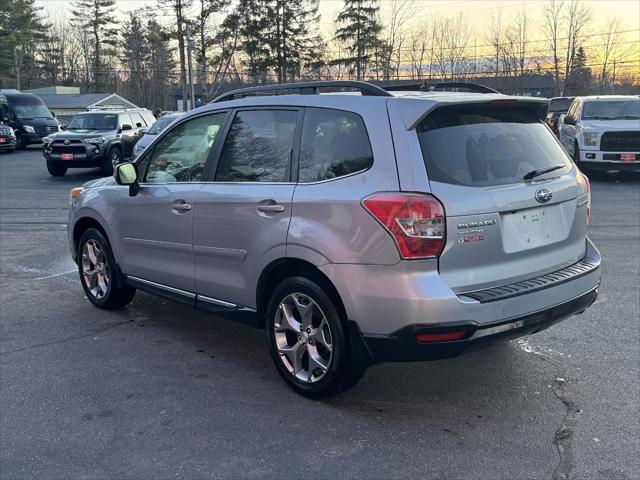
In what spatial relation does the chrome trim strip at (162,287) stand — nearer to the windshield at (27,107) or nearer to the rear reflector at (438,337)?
the rear reflector at (438,337)

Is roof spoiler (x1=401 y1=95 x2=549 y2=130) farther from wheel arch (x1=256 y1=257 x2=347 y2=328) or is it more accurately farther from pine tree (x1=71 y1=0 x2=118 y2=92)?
pine tree (x1=71 y1=0 x2=118 y2=92)

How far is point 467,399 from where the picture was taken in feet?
12.6

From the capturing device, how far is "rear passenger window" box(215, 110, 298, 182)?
397 cm

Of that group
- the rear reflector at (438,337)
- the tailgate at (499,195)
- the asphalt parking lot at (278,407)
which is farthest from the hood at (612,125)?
the rear reflector at (438,337)

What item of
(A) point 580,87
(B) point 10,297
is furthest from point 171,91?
(B) point 10,297

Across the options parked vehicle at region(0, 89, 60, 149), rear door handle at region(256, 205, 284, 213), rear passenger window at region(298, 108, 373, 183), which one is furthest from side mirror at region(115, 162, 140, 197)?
parked vehicle at region(0, 89, 60, 149)

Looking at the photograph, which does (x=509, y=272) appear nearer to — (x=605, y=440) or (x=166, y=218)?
(x=605, y=440)

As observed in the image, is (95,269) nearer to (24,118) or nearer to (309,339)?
(309,339)

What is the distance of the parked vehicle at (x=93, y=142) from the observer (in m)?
16.9

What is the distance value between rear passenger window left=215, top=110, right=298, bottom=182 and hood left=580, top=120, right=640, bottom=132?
12.6m

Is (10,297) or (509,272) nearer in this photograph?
(509,272)

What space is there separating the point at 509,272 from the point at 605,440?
3.32ft

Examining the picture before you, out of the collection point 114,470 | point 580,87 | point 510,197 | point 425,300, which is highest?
point 580,87

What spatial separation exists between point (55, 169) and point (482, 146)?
16.4m
